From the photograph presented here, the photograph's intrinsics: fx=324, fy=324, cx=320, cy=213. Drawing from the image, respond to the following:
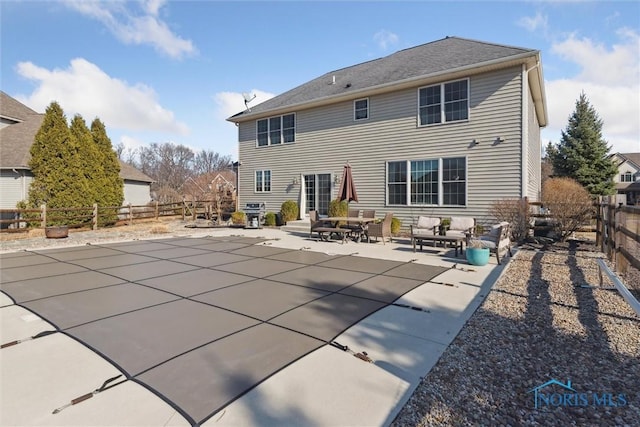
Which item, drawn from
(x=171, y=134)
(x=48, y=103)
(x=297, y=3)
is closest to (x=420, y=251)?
(x=297, y=3)

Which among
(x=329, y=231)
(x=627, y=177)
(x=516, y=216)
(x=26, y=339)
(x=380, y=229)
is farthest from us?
(x=627, y=177)

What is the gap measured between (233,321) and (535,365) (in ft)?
9.69

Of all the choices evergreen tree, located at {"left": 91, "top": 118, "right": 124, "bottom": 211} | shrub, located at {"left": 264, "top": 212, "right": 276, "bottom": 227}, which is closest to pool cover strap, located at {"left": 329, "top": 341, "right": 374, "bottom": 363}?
shrub, located at {"left": 264, "top": 212, "right": 276, "bottom": 227}

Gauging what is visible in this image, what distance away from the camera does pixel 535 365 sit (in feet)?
8.76

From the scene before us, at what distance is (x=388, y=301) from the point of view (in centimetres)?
436

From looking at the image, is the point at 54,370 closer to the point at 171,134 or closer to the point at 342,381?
the point at 342,381

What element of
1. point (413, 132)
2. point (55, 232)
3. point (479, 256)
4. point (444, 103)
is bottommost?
point (479, 256)

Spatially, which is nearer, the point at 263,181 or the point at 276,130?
the point at 276,130

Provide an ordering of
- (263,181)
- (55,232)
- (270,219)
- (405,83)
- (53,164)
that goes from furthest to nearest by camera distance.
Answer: (263,181)
(270,219)
(53,164)
(405,83)
(55,232)

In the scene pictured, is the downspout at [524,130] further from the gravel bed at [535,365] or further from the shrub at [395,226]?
the gravel bed at [535,365]

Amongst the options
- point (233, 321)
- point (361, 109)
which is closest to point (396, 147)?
point (361, 109)

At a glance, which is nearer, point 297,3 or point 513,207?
point 513,207

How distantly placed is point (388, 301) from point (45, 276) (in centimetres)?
613

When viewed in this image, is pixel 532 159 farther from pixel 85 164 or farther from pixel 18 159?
pixel 18 159
